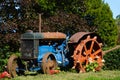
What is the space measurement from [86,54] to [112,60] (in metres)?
2.28

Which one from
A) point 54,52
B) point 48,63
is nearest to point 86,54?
point 54,52

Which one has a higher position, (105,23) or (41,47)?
(41,47)

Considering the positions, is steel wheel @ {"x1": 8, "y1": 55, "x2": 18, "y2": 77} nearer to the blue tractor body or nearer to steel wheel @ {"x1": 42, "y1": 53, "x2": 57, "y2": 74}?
the blue tractor body

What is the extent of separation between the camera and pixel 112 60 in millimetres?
18078

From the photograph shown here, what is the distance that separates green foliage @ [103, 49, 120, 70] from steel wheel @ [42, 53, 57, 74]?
3743 mm

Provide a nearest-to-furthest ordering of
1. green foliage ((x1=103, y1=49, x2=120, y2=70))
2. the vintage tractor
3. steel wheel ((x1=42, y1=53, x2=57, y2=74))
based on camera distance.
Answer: steel wheel ((x1=42, y1=53, x2=57, y2=74))
the vintage tractor
green foliage ((x1=103, y1=49, x2=120, y2=70))

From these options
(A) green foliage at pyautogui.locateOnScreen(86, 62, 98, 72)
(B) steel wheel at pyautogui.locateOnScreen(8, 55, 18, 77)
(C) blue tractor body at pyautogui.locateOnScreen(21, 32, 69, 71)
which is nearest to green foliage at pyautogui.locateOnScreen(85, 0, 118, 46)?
(A) green foliage at pyautogui.locateOnScreen(86, 62, 98, 72)

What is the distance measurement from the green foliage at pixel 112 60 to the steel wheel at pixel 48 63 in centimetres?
374

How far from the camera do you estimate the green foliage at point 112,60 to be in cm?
1789

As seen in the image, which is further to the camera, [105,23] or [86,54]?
[105,23]

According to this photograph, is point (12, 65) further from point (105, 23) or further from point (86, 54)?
point (105, 23)

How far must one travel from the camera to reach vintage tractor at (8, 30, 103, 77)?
1453 cm

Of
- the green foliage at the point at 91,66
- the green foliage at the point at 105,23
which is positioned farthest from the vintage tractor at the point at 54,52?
the green foliage at the point at 105,23

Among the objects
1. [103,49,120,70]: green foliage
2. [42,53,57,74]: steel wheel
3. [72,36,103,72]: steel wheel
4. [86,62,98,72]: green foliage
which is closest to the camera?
[42,53,57,74]: steel wheel
